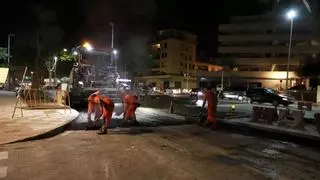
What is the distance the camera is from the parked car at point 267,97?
32269 millimetres

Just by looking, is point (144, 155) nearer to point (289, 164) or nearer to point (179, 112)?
point (289, 164)

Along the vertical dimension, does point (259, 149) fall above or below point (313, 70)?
below

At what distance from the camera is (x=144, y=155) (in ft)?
30.5

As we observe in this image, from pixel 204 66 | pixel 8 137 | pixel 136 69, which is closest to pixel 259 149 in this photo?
pixel 8 137

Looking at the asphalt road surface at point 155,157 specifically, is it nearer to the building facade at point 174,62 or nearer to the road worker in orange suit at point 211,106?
the road worker in orange suit at point 211,106

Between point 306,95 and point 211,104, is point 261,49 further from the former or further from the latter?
point 211,104

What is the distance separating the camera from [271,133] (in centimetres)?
1423

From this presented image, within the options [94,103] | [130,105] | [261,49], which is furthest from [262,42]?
[94,103]

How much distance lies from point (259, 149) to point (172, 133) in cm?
Result: 353

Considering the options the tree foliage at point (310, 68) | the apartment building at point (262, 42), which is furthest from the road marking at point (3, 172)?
the apartment building at point (262, 42)

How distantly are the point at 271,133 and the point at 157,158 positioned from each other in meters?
6.70

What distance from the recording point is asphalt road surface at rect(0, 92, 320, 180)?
7461 millimetres

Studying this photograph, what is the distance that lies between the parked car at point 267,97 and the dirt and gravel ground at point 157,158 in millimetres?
20650

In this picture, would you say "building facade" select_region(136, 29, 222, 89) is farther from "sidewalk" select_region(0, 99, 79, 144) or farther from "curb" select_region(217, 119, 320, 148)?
"sidewalk" select_region(0, 99, 79, 144)
